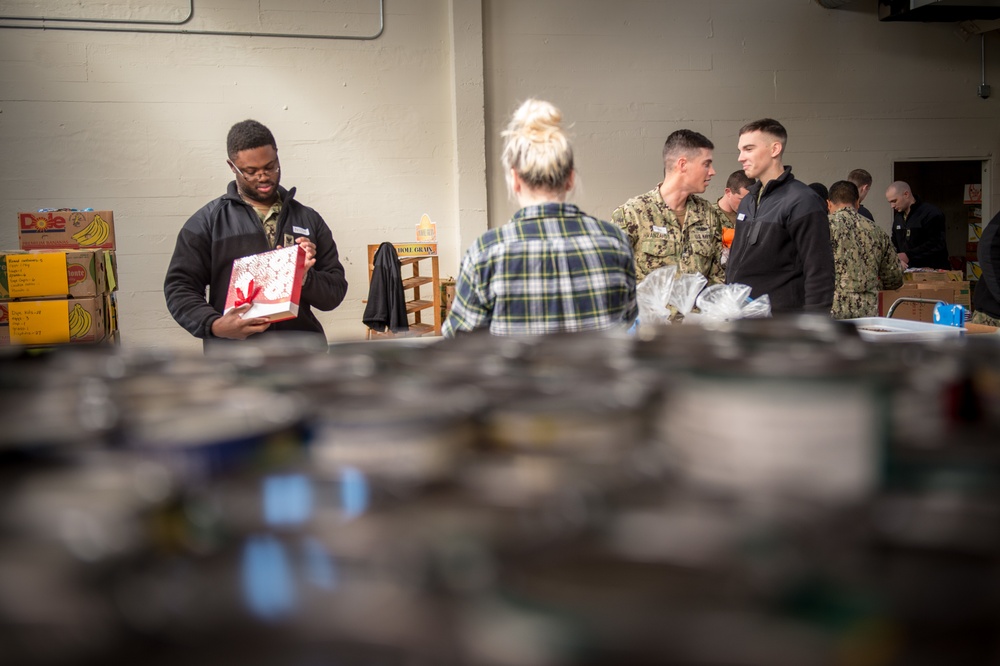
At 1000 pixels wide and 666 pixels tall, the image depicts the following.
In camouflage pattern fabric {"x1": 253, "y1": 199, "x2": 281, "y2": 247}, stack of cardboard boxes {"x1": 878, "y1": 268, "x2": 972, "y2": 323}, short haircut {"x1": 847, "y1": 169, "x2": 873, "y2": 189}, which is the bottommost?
stack of cardboard boxes {"x1": 878, "y1": 268, "x2": 972, "y2": 323}

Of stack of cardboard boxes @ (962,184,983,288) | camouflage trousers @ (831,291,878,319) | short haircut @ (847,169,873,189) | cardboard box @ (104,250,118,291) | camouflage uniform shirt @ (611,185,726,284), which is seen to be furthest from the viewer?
stack of cardboard boxes @ (962,184,983,288)

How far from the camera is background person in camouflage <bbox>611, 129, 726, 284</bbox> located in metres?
3.73

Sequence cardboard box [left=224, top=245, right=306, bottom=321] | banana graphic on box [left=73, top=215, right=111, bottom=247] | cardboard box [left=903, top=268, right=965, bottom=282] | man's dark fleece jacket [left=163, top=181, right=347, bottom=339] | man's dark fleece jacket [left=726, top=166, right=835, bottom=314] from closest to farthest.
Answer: cardboard box [left=224, top=245, right=306, bottom=321], man's dark fleece jacket [left=163, top=181, right=347, bottom=339], man's dark fleece jacket [left=726, top=166, right=835, bottom=314], banana graphic on box [left=73, top=215, right=111, bottom=247], cardboard box [left=903, top=268, right=965, bottom=282]

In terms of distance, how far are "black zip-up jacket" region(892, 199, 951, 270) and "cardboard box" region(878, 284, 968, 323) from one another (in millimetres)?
1741


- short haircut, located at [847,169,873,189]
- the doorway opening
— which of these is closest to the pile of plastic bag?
short haircut, located at [847,169,873,189]

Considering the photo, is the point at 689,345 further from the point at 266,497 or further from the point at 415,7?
the point at 415,7

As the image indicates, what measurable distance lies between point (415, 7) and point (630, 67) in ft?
6.46

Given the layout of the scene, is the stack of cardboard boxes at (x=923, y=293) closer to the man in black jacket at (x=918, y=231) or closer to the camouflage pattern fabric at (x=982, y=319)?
the camouflage pattern fabric at (x=982, y=319)

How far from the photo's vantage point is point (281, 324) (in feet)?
9.81

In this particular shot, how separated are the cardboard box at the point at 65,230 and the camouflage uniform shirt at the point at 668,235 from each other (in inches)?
111

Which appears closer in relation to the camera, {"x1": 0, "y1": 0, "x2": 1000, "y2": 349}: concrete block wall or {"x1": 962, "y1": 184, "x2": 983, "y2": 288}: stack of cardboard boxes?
{"x1": 0, "y1": 0, "x2": 1000, "y2": 349}: concrete block wall

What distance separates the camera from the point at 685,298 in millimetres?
3072

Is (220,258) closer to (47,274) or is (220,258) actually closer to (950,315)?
(47,274)

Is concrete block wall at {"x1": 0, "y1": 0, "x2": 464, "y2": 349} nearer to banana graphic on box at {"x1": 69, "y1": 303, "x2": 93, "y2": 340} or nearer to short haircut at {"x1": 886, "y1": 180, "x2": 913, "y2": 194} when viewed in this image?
banana graphic on box at {"x1": 69, "y1": 303, "x2": 93, "y2": 340}
